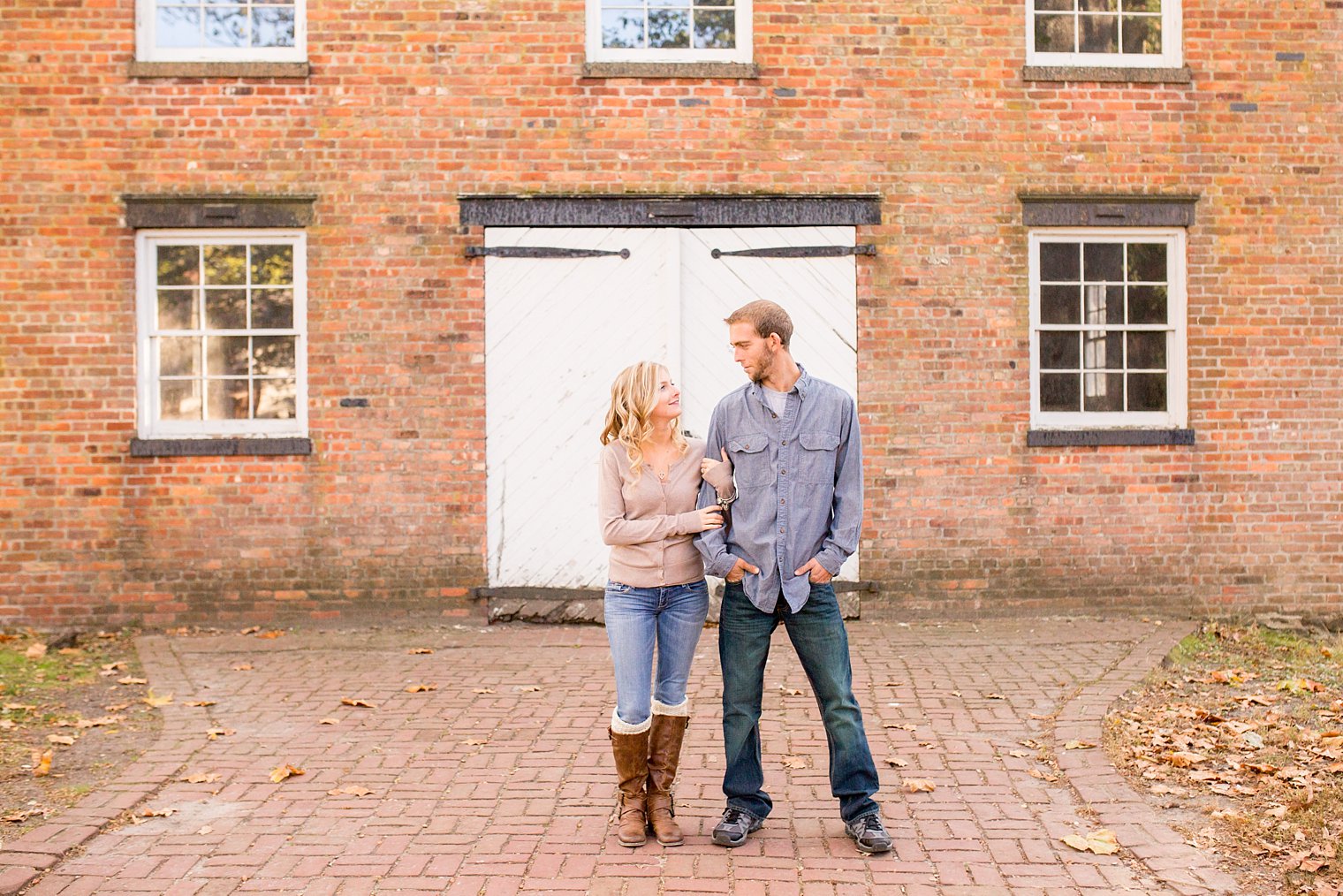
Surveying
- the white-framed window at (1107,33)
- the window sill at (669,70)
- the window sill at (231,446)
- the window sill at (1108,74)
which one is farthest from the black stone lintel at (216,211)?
the white-framed window at (1107,33)

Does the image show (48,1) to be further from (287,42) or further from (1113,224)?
(1113,224)

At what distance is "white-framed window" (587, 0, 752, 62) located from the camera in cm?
1000

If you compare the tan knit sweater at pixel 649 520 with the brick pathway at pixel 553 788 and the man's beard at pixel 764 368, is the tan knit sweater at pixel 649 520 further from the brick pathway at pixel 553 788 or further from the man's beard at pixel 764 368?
the brick pathway at pixel 553 788

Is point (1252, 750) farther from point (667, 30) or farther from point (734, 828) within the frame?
point (667, 30)

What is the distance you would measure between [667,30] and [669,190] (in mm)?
1355

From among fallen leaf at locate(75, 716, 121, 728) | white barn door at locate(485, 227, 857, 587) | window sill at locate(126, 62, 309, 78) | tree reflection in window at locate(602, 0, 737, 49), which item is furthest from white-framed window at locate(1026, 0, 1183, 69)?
fallen leaf at locate(75, 716, 121, 728)

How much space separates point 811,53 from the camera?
32.4ft

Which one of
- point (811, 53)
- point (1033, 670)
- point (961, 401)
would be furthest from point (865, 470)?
point (811, 53)

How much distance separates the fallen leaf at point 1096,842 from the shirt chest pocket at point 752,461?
6.11 feet

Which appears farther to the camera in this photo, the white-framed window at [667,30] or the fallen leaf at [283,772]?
the white-framed window at [667,30]

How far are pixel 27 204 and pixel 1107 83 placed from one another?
28.2 ft

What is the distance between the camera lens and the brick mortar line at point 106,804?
475cm

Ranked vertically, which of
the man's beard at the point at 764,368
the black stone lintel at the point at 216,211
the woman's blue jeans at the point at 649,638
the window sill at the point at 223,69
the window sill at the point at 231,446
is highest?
the window sill at the point at 223,69

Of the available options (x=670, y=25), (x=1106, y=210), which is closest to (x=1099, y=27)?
(x=1106, y=210)
